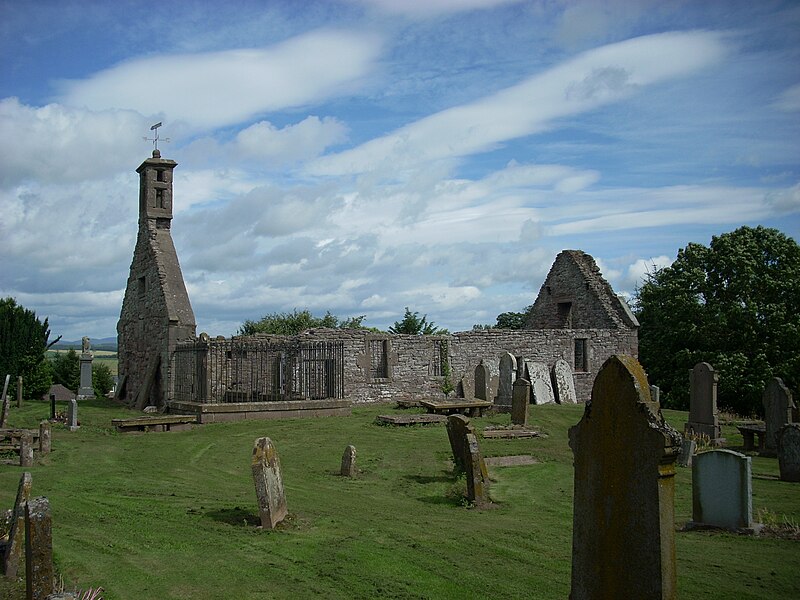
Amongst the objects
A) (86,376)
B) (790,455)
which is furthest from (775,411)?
(86,376)

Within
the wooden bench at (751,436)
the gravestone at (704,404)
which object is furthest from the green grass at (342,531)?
the gravestone at (704,404)

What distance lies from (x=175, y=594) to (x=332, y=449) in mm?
9569

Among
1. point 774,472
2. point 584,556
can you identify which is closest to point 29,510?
point 584,556

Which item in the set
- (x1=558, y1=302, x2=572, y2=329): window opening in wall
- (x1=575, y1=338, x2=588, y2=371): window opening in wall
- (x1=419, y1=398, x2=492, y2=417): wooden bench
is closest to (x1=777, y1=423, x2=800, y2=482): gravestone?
(x1=419, y1=398, x2=492, y2=417): wooden bench

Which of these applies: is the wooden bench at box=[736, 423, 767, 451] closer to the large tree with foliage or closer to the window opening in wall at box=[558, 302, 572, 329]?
the large tree with foliage

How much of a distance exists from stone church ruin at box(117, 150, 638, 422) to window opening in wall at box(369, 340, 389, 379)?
0.12 ft

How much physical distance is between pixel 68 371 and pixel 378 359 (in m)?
22.5

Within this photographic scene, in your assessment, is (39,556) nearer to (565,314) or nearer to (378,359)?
(378,359)

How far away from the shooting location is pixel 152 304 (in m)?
26.6

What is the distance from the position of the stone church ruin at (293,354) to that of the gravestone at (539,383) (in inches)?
13.8

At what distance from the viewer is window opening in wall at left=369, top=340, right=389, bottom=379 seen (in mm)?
27016

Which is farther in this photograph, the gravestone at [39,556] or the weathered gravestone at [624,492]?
the gravestone at [39,556]

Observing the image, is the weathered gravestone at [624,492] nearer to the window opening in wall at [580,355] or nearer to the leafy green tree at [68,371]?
the window opening in wall at [580,355]

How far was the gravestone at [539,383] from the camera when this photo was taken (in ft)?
90.7
